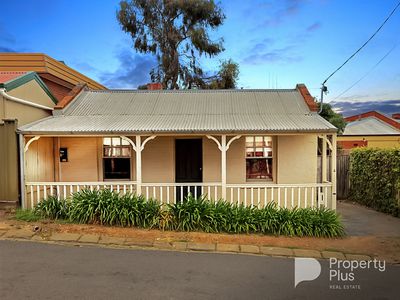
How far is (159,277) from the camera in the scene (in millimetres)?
5199

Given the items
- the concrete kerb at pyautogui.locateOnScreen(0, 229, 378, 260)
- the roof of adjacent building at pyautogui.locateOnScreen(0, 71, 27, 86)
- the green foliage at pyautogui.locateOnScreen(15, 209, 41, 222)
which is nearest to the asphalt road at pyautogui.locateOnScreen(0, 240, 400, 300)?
the concrete kerb at pyautogui.locateOnScreen(0, 229, 378, 260)

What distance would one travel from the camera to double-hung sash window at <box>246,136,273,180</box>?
424 inches

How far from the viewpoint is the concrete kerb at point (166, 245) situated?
6750mm

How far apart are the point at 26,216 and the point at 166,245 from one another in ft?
12.4

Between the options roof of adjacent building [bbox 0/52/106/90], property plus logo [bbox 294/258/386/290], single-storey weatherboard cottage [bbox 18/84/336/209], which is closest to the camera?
property plus logo [bbox 294/258/386/290]

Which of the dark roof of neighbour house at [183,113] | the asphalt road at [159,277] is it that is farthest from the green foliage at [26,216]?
the dark roof of neighbour house at [183,113]

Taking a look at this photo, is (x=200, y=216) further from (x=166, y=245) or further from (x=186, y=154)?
(x=186, y=154)

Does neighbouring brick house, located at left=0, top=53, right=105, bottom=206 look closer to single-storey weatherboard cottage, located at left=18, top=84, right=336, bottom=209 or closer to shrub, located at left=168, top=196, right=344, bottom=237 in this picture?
single-storey weatherboard cottage, located at left=18, top=84, right=336, bottom=209

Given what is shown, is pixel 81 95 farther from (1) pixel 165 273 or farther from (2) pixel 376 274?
(2) pixel 376 274

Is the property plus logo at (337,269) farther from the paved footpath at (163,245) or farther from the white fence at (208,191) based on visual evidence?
the white fence at (208,191)

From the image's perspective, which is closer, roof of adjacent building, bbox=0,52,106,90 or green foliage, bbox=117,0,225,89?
roof of adjacent building, bbox=0,52,106,90

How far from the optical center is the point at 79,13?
13336 mm

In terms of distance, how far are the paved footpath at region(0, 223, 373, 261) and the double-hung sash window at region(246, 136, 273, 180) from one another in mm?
3984

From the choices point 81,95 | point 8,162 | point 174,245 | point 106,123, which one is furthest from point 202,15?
point 174,245
